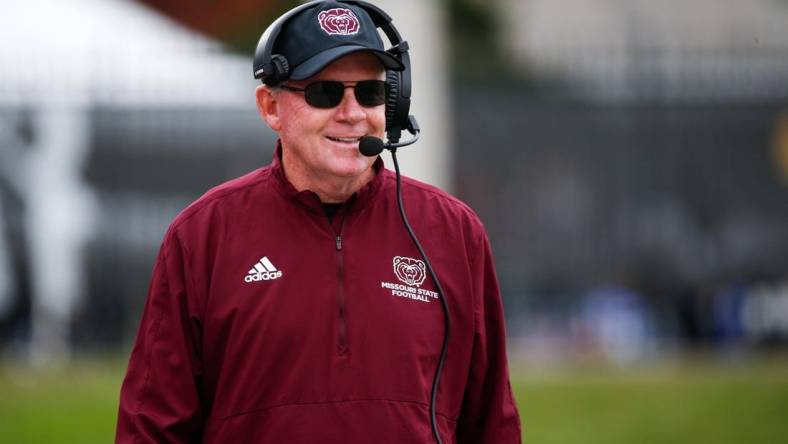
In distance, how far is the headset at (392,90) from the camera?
3.16 metres

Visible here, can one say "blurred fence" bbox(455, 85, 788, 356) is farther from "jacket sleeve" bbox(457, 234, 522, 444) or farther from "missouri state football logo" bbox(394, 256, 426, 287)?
"missouri state football logo" bbox(394, 256, 426, 287)

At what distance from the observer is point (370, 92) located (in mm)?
3213

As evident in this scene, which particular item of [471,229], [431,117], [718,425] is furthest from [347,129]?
[431,117]

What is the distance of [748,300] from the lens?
57.3ft

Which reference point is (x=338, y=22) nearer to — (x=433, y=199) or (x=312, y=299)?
(x=433, y=199)

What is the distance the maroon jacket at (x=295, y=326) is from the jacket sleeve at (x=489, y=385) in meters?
0.05

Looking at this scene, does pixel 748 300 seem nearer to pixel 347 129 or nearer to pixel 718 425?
pixel 718 425

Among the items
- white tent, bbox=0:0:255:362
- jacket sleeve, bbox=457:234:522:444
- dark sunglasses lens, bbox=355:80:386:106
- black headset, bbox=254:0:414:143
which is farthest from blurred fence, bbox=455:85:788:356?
dark sunglasses lens, bbox=355:80:386:106

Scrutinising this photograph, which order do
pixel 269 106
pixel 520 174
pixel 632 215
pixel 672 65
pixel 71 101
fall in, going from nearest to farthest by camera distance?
1. pixel 269 106
2. pixel 71 101
3. pixel 672 65
4. pixel 632 215
5. pixel 520 174

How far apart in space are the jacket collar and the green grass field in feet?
25.4

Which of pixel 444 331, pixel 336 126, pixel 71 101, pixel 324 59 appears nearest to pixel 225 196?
pixel 336 126

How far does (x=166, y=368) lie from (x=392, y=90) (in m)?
0.88

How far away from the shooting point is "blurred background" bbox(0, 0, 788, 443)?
1728 centimetres

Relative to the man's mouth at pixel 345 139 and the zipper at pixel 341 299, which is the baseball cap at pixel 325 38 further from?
the zipper at pixel 341 299
